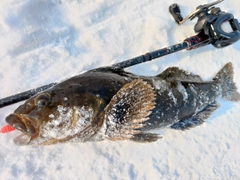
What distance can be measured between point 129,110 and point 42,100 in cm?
67

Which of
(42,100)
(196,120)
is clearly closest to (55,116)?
(42,100)

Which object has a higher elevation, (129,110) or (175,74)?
(129,110)

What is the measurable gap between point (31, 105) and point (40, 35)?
1593 mm

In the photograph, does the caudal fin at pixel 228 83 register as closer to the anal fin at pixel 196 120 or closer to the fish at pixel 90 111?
the anal fin at pixel 196 120

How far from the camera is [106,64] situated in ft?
11.2

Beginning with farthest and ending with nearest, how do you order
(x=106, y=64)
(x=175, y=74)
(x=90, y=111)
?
(x=106, y=64) → (x=175, y=74) → (x=90, y=111)

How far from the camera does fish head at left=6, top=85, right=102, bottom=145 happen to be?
195 cm

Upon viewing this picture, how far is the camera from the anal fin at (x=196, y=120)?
9.70 ft

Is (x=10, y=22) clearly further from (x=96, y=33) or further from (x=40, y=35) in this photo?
(x=96, y=33)

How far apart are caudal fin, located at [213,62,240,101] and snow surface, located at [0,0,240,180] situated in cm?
26

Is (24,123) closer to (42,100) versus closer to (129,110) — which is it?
(42,100)

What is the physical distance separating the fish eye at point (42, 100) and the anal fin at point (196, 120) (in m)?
1.48

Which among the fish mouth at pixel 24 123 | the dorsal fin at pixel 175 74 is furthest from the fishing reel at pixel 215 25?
the fish mouth at pixel 24 123

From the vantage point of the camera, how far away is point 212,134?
368 centimetres
